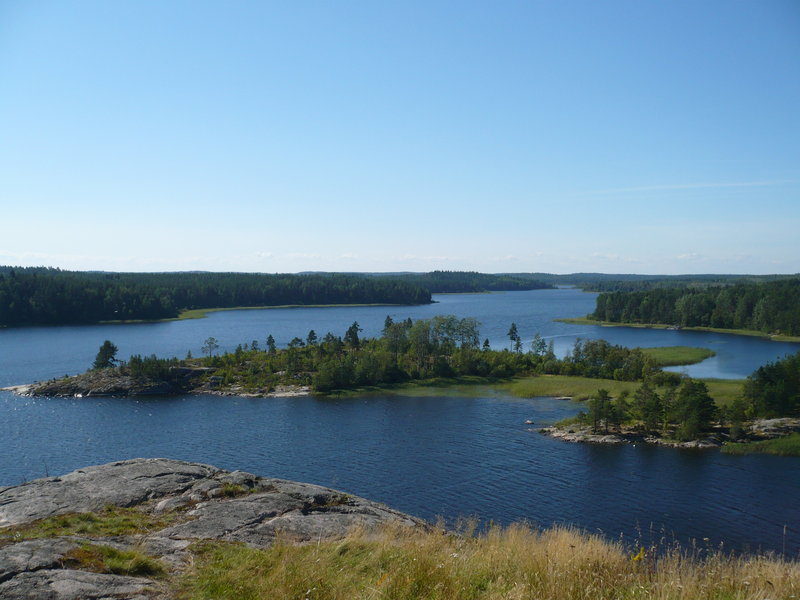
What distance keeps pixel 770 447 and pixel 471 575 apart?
147 ft

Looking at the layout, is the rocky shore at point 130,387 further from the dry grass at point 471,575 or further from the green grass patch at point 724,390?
the dry grass at point 471,575

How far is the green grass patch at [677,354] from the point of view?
282 ft

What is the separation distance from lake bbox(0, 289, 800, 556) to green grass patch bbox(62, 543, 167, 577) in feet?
35.3

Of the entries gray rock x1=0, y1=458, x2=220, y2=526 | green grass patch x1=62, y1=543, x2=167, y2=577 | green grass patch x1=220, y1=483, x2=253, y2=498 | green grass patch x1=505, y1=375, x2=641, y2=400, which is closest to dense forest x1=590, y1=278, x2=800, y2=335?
green grass patch x1=505, y1=375, x2=641, y2=400

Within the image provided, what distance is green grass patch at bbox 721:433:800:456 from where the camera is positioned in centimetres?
4300

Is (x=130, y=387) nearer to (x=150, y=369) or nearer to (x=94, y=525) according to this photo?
(x=150, y=369)

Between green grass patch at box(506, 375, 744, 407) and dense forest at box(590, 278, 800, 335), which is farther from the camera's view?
dense forest at box(590, 278, 800, 335)

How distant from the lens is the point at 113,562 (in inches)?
393

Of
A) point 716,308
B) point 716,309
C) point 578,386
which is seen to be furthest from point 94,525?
point 716,308

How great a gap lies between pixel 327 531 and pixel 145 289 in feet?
559

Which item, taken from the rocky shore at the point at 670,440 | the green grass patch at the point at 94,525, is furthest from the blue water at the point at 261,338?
the green grass patch at the point at 94,525

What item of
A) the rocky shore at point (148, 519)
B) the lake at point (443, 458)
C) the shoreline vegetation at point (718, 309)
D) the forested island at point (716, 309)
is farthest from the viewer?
the forested island at point (716, 309)

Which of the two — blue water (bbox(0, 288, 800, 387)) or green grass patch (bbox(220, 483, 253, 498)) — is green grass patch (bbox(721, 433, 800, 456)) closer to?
blue water (bbox(0, 288, 800, 387))

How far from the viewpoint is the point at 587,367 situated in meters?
76.1
